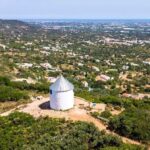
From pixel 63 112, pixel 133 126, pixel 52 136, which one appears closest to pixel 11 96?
pixel 63 112

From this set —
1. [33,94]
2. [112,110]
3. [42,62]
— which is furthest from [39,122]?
[42,62]

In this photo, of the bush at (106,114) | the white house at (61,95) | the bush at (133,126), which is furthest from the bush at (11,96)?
the bush at (133,126)

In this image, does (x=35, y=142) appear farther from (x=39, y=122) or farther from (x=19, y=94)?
→ (x=19, y=94)

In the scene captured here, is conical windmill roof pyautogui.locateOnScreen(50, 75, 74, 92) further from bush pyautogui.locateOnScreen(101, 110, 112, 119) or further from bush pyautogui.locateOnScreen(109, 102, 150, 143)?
bush pyautogui.locateOnScreen(109, 102, 150, 143)

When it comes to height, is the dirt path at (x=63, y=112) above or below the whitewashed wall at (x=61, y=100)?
below

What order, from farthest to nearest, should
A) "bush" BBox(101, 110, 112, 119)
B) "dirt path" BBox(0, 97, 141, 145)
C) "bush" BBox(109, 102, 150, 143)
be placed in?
"bush" BBox(101, 110, 112, 119)
"dirt path" BBox(0, 97, 141, 145)
"bush" BBox(109, 102, 150, 143)

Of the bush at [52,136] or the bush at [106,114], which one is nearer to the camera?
the bush at [52,136]

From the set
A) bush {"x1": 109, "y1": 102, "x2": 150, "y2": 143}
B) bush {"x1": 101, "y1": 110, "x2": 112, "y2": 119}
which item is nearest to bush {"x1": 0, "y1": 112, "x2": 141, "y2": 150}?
bush {"x1": 109, "y1": 102, "x2": 150, "y2": 143}

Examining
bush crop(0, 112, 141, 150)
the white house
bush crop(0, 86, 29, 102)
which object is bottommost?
bush crop(0, 86, 29, 102)

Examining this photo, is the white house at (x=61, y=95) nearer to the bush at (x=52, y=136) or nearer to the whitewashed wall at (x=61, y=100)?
the whitewashed wall at (x=61, y=100)

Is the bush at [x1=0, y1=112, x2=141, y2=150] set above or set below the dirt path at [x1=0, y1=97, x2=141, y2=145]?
above

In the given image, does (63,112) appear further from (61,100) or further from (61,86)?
(61,86)
